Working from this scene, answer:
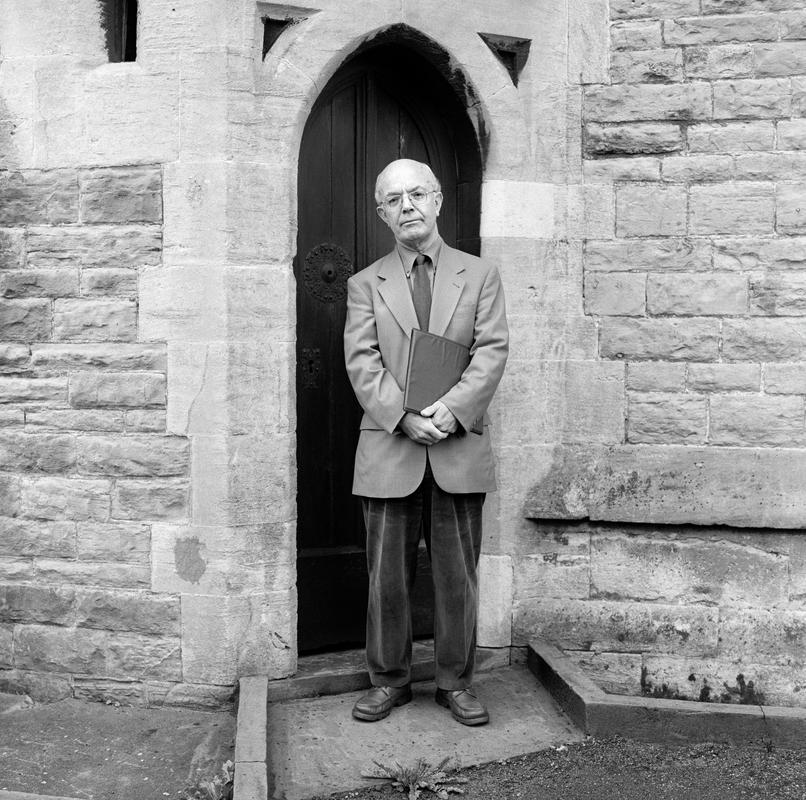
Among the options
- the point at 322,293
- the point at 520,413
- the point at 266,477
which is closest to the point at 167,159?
the point at 322,293

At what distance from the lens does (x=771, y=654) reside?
4.64 meters

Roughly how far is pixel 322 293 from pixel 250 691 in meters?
1.78

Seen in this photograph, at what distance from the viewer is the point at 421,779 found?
Answer: 11.9 feet

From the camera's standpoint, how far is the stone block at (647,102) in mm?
4582

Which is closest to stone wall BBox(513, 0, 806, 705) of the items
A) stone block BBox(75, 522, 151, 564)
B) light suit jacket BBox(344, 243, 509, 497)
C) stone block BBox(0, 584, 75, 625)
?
light suit jacket BBox(344, 243, 509, 497)

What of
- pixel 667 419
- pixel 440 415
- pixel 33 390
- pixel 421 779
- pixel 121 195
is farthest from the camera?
pixel 667 419

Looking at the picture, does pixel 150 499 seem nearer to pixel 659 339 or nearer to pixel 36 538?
pixel 36 538

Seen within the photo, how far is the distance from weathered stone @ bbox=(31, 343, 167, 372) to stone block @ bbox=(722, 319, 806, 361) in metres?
2.51

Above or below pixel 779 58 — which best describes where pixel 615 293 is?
below

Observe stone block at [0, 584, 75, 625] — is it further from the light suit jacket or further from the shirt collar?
the shirt collar

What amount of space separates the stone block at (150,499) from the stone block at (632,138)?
2398 millimetres

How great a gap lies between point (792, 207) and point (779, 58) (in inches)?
26.3

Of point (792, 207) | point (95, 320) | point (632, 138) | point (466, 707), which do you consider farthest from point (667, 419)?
point (95, 320)

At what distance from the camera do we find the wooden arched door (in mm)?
4656
